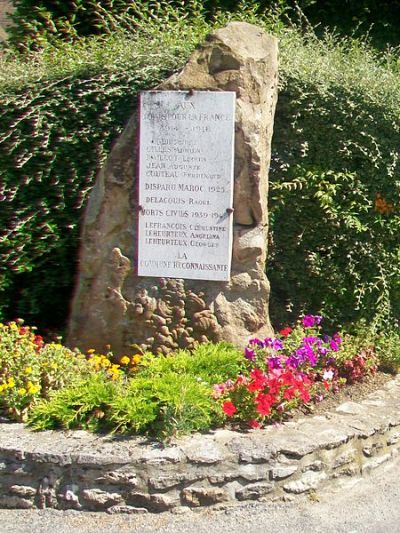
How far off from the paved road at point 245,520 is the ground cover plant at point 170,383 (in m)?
0.44

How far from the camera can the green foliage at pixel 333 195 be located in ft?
18.9

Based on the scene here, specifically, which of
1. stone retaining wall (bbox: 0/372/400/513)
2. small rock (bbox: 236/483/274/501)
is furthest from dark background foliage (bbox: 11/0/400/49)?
small rock (bbox: 236/483/274/501)

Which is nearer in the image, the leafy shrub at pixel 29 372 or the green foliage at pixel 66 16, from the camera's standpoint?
the leafy shrub at pixel 29 372

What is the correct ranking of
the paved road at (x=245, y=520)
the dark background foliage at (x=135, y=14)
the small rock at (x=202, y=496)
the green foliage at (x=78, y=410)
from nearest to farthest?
the paved road at (x=245, y=520)
the small rock at (x=202, y=496)
the green foliage at (x=78, y=410)
the dark background foliage at (x=135, y=14)

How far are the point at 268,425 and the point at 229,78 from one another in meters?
2.22

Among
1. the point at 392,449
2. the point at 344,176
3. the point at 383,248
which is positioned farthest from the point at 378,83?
the point at 392,449

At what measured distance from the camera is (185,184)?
205 inches

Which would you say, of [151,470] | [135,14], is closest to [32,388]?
[151,470]

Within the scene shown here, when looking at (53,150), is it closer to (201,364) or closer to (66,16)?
(201,364)

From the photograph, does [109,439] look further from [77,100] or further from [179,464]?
[77,100]

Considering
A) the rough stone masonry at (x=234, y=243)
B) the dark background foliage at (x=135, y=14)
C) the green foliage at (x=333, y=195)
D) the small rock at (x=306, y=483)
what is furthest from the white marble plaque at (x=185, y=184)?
the dark background foliage at (x=135, y=14)

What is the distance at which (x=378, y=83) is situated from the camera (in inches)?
237

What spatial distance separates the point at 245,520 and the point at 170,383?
819 millimetres

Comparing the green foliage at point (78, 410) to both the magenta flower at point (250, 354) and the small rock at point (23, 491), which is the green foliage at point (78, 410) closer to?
the small rock at point (23, 491)
